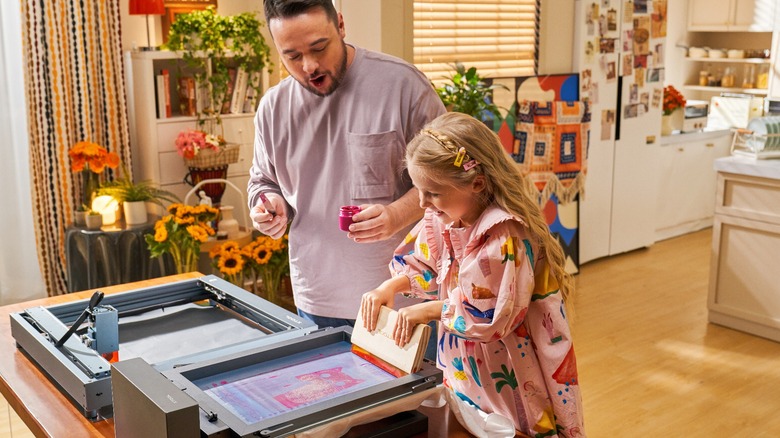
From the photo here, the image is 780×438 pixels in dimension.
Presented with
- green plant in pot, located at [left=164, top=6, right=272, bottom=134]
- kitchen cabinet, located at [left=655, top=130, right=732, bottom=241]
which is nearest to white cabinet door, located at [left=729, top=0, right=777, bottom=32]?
kitchen cabinet, located at [left=655, top=130, right=732, bottom=241]

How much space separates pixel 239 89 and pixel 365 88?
2773mm

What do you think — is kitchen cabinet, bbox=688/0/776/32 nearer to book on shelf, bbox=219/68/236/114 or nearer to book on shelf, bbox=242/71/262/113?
book on shelf, bbox=242/71/262/113

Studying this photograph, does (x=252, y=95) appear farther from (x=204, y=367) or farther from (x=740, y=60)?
(x=740, y=60)

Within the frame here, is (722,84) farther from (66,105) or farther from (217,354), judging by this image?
(217,354)

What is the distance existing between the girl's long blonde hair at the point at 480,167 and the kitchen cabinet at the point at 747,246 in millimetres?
2822

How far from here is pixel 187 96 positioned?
4426 millimetres

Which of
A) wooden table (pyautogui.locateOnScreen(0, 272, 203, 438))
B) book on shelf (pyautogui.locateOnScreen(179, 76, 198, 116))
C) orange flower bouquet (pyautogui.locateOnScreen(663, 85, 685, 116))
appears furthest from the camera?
orange flower bouquet (pyautogui.locateOnScreen(663, 85, 685, 116))

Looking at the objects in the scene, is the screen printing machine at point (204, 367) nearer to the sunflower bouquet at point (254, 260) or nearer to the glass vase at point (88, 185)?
the sunflower bouquet at point (254, 260)

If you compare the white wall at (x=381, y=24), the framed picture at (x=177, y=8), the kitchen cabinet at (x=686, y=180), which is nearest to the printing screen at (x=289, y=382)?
the white wall at (x=381, y=24)

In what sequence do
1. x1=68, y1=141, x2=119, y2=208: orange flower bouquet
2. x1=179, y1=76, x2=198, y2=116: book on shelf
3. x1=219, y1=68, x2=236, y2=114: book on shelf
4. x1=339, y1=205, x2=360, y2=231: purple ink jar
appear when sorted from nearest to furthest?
x1=339, y1=205, x2=360, y2=231: purple ink jar < x1=68, y1=141, x2=119, y2=208: orange flower bouquet < x1=179, y1=76, x2=198, y2=116: book on shelf < x1=219, y1=68, x2=236, y2=114: book on shelf

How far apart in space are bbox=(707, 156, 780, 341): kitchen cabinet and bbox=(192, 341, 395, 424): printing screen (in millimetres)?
3136

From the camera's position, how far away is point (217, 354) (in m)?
1.51

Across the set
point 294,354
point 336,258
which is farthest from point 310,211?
point 294,354

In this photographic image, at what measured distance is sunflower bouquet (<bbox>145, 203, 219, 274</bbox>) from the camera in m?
3.70
